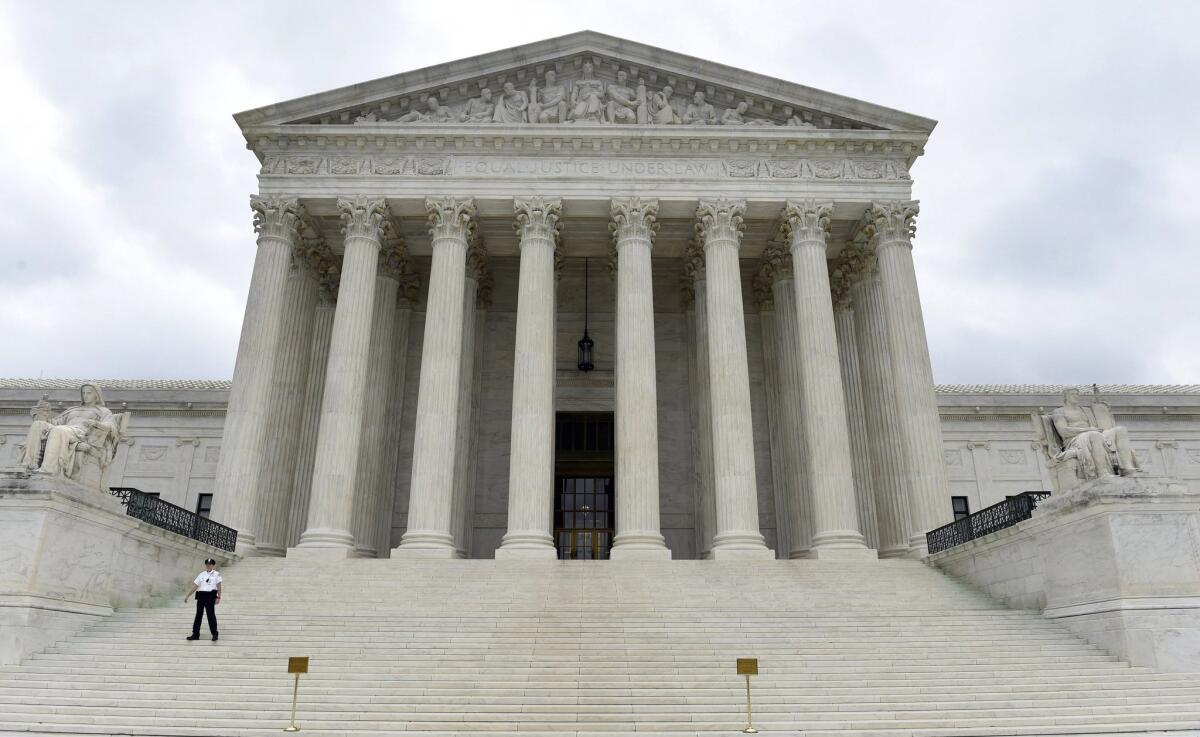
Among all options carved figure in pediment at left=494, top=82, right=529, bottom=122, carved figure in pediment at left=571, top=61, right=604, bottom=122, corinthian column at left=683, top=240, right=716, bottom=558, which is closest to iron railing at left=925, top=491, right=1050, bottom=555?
corinthian column at left=683, top=240, right=716, bottom=558

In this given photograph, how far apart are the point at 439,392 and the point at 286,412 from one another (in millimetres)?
6964

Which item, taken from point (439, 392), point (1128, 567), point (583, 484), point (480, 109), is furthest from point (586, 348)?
point (1128, 567)

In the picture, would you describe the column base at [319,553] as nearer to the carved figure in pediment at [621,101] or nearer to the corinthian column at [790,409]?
the corinthian column at [790,409]

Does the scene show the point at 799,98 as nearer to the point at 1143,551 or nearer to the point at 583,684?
the point at 1143,551

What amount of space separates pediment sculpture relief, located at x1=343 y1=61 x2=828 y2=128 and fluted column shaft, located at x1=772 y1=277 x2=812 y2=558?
6.36 meters

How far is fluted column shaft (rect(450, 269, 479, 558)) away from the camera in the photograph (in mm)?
27984

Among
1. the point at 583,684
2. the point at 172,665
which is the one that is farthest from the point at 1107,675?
the point at 172,665

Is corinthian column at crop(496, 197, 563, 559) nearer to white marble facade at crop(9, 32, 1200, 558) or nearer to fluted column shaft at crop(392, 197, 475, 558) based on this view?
white marble facade at crop(9, 32, 1200, 558)

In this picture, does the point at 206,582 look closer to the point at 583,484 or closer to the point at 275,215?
the point at 275,215

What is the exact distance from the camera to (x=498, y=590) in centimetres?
1819

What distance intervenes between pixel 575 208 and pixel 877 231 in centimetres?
1047

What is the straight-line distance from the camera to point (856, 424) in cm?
2902

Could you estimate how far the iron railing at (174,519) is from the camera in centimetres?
1781

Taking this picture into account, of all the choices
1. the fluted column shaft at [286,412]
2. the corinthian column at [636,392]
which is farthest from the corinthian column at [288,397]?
the corinthian column at [636,392]
